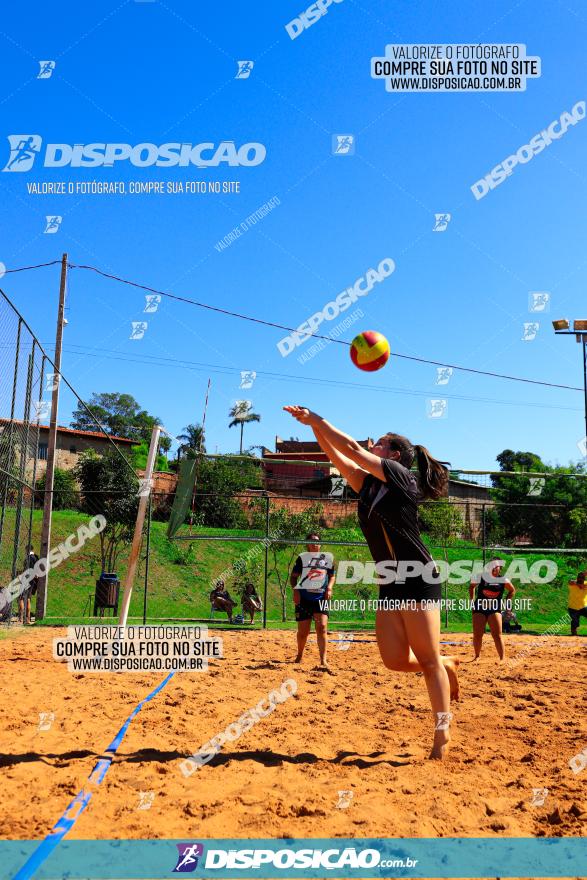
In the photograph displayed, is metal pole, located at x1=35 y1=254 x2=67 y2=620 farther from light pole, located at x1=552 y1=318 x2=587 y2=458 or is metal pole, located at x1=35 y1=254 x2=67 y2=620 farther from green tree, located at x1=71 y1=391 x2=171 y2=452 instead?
green tree, located at x1=71 y1=391 x2=171 y2=452

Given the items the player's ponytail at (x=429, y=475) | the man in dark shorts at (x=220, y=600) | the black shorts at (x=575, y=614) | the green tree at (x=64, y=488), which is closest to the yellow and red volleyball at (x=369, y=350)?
the player's ponytail at (x=429, y=475)

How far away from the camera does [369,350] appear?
539cm

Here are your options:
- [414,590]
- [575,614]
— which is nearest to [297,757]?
[414,590]

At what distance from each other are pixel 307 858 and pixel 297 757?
5.34ft

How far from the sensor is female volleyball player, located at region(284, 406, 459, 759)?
13.9 ft

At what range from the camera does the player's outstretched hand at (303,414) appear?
4.37 meters

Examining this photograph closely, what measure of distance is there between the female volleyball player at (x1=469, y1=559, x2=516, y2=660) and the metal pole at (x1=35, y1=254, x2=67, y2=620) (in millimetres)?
10214

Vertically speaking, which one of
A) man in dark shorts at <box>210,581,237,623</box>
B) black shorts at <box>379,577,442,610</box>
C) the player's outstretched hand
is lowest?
man in dark shorts at <box>210,581,237,623</box>

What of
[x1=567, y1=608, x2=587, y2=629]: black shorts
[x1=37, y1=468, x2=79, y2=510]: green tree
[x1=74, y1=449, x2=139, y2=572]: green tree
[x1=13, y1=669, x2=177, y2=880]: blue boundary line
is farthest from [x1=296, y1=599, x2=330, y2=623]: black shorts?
[x1=37, y1=468, x2=79, y2=510]: green tree

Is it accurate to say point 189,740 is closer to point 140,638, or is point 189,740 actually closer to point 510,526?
point 140,638

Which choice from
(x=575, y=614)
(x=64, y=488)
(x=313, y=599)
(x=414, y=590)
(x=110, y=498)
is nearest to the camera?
(x=414, y=590)

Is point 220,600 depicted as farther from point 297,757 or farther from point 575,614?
point 297,757

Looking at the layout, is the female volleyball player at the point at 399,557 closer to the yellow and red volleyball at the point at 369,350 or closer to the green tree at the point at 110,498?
the yellow and red volleyball at the point at 369,350

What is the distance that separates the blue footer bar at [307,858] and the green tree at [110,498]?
2135cm
